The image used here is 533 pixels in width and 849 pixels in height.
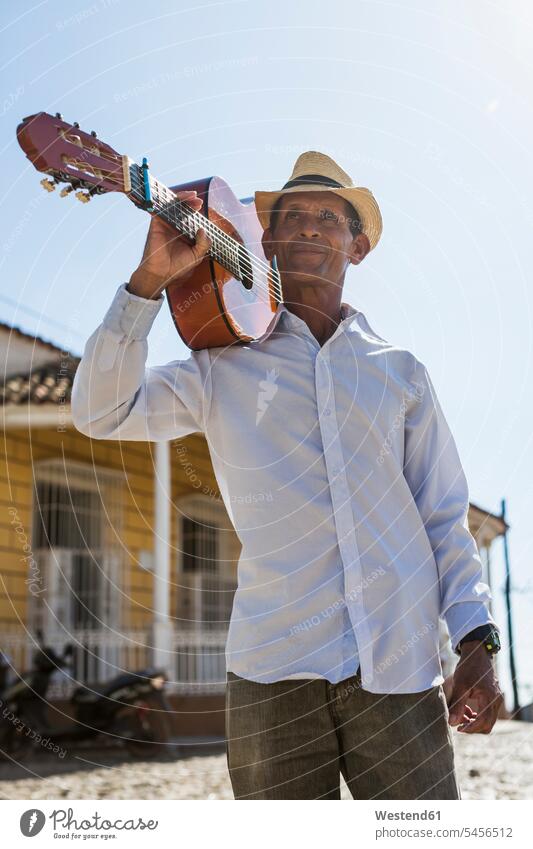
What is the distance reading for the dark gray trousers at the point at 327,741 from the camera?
1.98 metres

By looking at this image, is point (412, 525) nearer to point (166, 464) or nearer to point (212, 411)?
point (212, 411)

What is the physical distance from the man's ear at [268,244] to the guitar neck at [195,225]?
3cm

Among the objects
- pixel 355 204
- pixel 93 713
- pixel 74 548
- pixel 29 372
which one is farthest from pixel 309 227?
pixel 74 548

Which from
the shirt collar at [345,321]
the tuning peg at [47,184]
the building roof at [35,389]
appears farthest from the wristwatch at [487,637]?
the building roof at [35,389]

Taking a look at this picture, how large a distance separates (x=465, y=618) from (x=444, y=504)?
30cm

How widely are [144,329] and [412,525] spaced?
81 cm

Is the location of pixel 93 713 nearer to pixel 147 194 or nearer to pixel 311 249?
pixel 311 249

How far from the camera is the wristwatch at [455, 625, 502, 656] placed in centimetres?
207

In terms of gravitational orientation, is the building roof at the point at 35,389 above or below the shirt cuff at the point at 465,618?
above

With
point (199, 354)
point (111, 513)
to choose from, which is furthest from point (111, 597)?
point (199, 354)

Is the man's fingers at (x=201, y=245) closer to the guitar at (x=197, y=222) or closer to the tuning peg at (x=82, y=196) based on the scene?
the guitar at (x=197, y=222)
